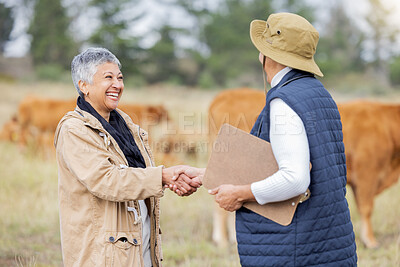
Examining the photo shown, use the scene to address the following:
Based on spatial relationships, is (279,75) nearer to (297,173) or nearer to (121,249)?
(297,173)

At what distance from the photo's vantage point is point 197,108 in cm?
1641

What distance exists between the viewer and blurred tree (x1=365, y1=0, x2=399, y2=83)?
36.9 metres

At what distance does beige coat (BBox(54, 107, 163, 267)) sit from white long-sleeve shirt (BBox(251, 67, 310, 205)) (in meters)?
0.67

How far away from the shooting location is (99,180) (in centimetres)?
248

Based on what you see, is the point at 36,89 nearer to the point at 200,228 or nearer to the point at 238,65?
the point at 238,65

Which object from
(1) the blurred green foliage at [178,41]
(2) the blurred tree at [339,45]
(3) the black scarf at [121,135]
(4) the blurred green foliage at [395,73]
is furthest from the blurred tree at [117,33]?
(3) the black scarf at [121,135]

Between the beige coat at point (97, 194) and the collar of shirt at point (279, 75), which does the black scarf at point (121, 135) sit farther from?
the collar of shirt at point (279, 75)

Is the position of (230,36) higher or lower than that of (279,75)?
higher

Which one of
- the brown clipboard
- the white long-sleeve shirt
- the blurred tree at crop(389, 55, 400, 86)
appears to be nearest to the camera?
the white long-sleeve shirt

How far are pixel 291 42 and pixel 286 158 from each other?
2.03 ft

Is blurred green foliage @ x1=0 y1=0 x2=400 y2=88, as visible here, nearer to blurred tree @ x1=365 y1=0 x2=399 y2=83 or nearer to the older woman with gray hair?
blurred tree @ x1=365 y1=0 x2=399 y2=83

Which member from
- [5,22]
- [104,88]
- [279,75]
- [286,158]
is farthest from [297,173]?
[5,22]

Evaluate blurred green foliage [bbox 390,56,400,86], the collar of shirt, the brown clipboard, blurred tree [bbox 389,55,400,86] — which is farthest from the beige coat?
blurred green foliage [bbox 390,56,400,86]

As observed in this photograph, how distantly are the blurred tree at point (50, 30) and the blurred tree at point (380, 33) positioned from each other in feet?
80.6
